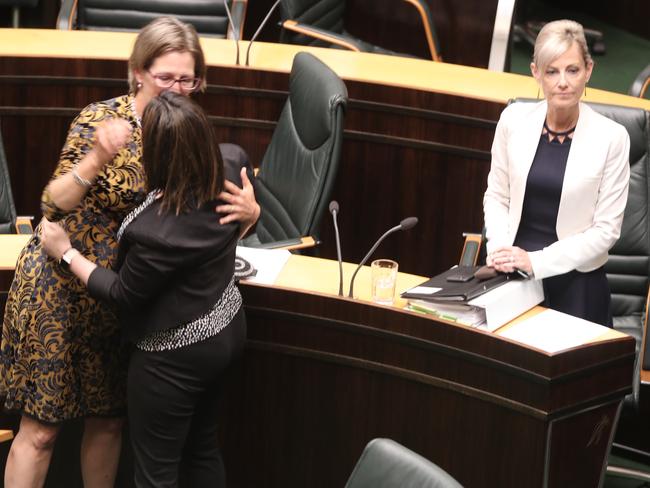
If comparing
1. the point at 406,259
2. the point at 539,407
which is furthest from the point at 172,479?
the point at 406,259

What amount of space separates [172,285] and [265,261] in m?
0.55

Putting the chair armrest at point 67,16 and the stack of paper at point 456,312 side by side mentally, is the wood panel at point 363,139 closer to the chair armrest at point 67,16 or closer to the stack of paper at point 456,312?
the chair armrest at point 67,16

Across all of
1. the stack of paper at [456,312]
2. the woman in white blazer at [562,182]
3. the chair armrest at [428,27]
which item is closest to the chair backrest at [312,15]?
the chair armrest at [428,27]

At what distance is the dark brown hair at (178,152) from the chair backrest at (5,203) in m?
1.18

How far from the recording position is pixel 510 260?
2.56 metres

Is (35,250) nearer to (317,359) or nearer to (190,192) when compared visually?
(190,192)

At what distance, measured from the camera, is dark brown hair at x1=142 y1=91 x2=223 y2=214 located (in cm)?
211

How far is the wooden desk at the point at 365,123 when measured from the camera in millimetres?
3555

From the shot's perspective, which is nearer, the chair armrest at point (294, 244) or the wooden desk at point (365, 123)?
the chair armrest at point (294, 244)

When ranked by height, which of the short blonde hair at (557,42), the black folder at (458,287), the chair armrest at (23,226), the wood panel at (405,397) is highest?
the short blonde hair at (557,42)

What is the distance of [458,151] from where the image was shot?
11.6ft

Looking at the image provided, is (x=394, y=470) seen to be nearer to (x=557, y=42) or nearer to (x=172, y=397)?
(x=172, y=397)

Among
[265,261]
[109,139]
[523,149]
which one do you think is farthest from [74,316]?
[523,149]

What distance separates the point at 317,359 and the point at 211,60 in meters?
1.43
